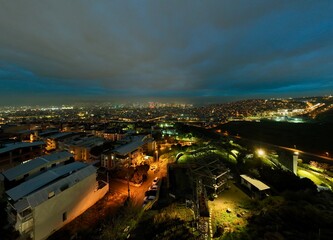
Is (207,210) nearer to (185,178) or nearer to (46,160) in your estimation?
(185,178)

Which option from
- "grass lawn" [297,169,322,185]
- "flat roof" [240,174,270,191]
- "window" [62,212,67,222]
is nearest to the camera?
"window" [62,212,67,222]

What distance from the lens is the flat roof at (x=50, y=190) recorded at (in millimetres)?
9302

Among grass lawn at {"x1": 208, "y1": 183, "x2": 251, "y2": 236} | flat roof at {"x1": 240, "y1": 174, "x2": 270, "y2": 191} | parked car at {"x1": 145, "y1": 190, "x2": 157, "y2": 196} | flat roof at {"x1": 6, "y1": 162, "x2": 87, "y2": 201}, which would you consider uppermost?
flat roof at {"x1": 6, "y1": 162, "x2": 87, "y2": 201}

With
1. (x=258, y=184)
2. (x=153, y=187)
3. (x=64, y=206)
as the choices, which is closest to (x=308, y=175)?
(x=258, y=184)

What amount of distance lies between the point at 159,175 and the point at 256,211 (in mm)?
9437

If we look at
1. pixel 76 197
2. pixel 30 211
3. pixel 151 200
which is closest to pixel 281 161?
pixel 151 200

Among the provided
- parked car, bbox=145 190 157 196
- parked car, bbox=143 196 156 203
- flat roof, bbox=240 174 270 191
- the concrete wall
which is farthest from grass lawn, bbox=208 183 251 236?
the concrete wall

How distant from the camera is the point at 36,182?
11539mm

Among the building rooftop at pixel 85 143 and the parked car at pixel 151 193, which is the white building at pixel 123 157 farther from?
the parked car at pixel 151 193

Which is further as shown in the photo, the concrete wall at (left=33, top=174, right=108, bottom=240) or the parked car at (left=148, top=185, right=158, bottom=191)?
the parked car at (left=148, top=185, right=158, bottom=191)

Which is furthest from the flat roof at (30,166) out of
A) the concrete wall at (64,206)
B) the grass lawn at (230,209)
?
the grass lawn at (230,209)

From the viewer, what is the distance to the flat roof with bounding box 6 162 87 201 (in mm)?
10320

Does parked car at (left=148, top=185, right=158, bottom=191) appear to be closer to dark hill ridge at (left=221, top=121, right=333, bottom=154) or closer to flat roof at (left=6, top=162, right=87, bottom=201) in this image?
flat roof at (left=6, top=162, right=87, bottom=201)

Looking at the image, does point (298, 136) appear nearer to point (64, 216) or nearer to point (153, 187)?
point (153, 187)
